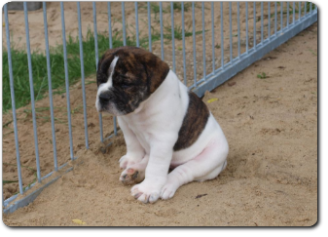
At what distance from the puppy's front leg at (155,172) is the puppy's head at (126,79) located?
1.40 feet

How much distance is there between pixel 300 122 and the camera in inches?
226

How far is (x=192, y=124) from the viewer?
4.46 meters

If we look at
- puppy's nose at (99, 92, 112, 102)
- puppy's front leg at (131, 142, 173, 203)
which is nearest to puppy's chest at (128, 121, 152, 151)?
puppy's front leg at (131, 142, 173, 203)

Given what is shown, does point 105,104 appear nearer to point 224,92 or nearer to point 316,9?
point 224,92

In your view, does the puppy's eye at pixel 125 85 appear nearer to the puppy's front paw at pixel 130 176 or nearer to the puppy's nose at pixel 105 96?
the puppy's nose at pixel 105 96

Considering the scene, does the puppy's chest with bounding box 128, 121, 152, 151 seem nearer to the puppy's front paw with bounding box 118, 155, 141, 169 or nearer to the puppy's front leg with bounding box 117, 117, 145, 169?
the puppy's front leg with bounding box 117, 117, 145, 169

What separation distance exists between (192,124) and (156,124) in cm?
41

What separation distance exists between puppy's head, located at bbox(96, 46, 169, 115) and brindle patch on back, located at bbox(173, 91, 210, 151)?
21.4 inches

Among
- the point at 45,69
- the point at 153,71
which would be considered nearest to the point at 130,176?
the point at 153,71

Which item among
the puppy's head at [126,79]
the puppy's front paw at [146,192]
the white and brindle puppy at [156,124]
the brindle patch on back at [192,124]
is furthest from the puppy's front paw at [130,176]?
the puppy's head at [126,79]

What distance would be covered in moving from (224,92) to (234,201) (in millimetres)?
3029

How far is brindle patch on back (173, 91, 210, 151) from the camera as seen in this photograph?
14.5ft

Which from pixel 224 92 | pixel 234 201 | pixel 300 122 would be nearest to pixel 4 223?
pixel 234 201

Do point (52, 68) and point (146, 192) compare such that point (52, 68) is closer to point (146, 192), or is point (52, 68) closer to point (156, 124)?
point (156, 124)
